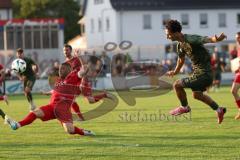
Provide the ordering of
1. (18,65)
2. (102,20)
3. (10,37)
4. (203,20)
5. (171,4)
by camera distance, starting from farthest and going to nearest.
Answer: (102,20) → (203,20) → (171,4) → (10,37) → (18,65)

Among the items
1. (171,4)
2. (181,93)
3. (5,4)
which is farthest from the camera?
(5,4)

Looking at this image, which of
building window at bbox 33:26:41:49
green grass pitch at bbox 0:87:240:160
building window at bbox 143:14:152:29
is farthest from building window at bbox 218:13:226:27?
green grass pitch at bbox 0:87:240:160

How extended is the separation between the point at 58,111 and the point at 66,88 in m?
0.59

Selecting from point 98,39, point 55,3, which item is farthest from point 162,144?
point 55,3

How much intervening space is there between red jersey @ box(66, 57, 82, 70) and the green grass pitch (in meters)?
1.36

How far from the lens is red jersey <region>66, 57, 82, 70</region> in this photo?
14246 mm

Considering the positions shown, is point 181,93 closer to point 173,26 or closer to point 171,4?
point 173,26

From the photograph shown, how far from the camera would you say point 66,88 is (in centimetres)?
1392

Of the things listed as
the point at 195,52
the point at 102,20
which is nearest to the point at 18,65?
the point at 195,52

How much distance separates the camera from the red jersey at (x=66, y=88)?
44.9ft

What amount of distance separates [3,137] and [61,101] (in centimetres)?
170

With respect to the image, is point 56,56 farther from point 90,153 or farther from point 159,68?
point 90,153

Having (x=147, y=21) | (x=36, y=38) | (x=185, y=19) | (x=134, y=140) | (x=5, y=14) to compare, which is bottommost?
(x=134, y=140)

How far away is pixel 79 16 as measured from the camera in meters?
84.8
